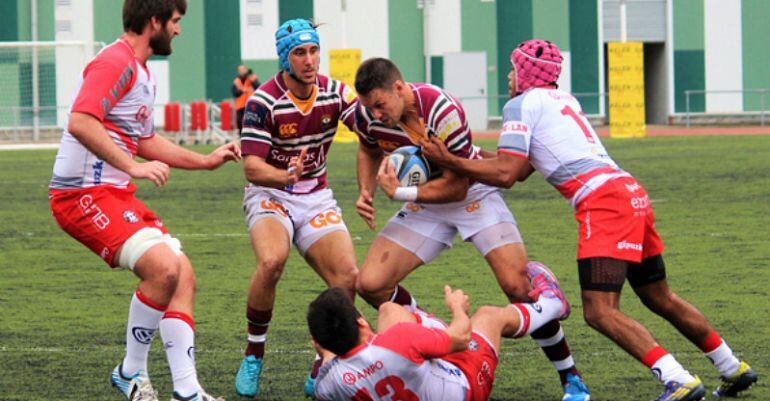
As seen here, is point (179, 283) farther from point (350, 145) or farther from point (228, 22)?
point (228, 22)

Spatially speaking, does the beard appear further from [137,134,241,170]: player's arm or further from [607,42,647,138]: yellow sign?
[607,42,647,138]: yellow sign

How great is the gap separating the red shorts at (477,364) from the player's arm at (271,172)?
58.7 inches

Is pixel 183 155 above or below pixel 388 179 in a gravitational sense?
above

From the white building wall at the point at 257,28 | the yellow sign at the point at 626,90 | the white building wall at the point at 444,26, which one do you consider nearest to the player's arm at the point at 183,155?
the yellow sign at the point at 626,90

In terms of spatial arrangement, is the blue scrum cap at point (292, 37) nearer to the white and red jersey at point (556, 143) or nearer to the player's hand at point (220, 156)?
the player's hand at point (220, 156)

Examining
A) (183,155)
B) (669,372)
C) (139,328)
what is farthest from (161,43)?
(669,372)

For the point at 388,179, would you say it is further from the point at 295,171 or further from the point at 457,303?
the point at 457,303

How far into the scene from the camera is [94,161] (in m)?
7.12

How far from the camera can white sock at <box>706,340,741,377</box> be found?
7.30 m

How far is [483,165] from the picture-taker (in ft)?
24.1

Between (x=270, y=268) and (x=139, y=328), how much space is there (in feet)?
3.11

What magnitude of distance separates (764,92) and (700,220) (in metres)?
28.9

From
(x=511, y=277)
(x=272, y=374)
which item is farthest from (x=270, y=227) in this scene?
(x=511, y=277)

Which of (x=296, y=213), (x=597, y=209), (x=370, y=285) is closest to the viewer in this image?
(x=597, y=209)
